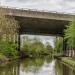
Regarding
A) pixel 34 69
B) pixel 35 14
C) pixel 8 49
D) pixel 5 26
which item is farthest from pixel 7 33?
pixel 34 69

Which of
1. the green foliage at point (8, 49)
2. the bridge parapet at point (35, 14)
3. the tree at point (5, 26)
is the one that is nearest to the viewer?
the tree at point (5, 26)

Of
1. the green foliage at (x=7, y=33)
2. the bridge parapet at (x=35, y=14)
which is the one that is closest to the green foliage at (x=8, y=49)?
the green foliage at (x=7, y=33)

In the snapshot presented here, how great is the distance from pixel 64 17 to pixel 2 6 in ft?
49.2

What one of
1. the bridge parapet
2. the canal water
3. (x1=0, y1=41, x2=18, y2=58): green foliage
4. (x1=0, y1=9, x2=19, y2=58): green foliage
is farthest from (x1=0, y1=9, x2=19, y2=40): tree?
the bridge parapet

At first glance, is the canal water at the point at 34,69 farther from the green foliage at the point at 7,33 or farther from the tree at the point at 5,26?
the green foliage at the point at 7,33

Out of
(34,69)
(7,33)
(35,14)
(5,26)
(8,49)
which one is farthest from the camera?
(35,14)

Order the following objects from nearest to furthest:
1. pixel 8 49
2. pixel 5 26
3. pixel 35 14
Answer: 1. pixel 5 26
2. pixel 8 49
3. pixel 35 14

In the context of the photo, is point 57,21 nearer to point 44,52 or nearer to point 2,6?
point 2,6

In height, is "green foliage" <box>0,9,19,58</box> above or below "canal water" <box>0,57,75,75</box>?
above

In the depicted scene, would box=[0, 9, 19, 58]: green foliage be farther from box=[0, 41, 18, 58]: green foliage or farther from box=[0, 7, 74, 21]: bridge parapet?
box=[0, 7, 74, 21]: bridge parapet

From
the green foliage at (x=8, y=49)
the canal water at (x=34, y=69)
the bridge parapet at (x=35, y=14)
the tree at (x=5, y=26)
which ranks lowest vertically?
the canal water at (x=34, y=69)

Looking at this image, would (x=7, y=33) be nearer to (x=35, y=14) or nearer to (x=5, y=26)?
(x=5, y=26)

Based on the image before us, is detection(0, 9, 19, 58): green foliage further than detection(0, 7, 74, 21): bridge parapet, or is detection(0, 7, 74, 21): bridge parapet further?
detection(0, 7, 74, 21): bridge parapet

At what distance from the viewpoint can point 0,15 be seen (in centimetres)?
5416
